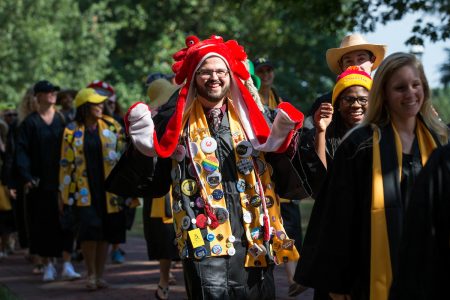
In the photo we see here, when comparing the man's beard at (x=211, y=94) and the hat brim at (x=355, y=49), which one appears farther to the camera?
the hat brim at (x=355, y=49)

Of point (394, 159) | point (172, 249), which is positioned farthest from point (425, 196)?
point (172, 249)

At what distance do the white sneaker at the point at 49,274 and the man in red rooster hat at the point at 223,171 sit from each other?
5.44 meters

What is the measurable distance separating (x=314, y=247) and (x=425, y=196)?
1.53 metres

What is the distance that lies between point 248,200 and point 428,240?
304 cm

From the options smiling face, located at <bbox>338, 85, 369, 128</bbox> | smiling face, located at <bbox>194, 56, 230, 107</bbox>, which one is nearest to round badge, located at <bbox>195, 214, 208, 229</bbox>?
smiling face, located at <bbox>194, 56, 230, 107</bbox>

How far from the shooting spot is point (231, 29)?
4094cm

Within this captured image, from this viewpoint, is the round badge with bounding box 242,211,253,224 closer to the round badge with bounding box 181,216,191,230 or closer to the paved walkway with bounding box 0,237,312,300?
the round badge with bounding box 181,216,191,230

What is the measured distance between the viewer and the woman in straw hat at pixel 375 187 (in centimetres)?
480

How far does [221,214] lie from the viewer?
6359 mm

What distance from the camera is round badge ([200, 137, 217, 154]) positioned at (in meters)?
6.48

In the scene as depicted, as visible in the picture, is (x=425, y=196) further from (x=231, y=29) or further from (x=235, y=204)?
(x=231, y=29)

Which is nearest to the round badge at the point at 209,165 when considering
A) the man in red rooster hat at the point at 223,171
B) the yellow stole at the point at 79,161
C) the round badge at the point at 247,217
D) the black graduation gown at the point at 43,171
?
the man in red rooster hat at the point at 223,171

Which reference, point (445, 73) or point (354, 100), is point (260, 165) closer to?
point (354, 100)

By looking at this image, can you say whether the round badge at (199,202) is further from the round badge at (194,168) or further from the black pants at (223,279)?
the black pants at (223,279)
